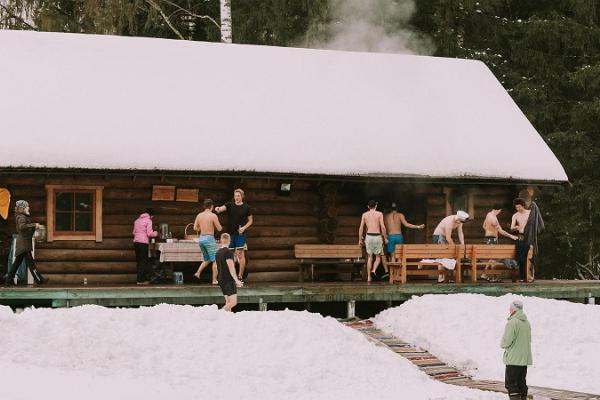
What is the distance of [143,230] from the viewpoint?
20875mm

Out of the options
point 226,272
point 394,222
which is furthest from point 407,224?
point 226,272

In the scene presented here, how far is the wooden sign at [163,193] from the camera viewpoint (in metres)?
22.0

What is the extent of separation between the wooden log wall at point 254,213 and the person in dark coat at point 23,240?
1.17 metres

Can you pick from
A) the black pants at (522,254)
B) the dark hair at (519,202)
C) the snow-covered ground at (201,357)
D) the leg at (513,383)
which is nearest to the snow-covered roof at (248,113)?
the dark hair at (519,202)

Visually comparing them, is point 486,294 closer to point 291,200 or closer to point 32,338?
point 291,200

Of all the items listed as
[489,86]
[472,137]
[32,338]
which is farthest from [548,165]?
[32,338]

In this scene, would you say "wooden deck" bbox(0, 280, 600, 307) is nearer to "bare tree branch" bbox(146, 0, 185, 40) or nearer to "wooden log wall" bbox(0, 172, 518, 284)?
"wooden log wall" bbox(0, 172, 518, 284)

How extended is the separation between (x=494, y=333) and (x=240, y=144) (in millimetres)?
6455

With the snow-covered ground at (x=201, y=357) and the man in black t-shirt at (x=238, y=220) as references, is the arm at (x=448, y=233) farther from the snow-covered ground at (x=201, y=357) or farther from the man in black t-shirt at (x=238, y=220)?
the snow-covered ground at (x=201, y=357)

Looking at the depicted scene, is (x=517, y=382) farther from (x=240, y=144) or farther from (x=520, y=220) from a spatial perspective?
(x=240, y=144)

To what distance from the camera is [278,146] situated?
883 inches

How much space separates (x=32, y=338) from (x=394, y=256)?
832cm

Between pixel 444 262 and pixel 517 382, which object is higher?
pixel 444 262

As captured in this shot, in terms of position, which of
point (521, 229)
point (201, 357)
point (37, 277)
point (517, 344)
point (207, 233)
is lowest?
point (201, 357)
